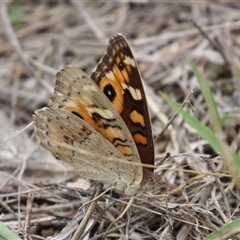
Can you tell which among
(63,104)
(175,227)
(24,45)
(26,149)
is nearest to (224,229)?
(175,227)

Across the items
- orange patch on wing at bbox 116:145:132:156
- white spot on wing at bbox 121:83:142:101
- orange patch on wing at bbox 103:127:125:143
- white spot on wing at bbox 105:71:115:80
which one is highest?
white spot on wing at bbox 105:71:115:80

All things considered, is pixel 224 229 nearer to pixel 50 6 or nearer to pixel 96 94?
pixel 96 94

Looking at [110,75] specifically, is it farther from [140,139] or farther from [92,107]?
[140,139]

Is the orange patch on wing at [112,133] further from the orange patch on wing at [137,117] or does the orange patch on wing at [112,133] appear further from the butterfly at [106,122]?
the orange patch on wing at [137,117]

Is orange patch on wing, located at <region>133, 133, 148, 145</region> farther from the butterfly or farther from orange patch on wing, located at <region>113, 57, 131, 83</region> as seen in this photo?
orange patch on wing, located at <region>113, 57, 131, 83</region>

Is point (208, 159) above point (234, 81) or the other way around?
the other way around

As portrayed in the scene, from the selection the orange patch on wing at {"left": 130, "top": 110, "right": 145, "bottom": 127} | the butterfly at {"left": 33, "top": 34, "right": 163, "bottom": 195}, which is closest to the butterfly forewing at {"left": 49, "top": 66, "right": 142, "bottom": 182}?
the butterfly at {"left": 33, "top": 34, "right": 163, "bottom": 195}

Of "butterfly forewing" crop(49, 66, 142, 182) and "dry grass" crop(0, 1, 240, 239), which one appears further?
"dry grass" crop(0, 1, 240, 239)
